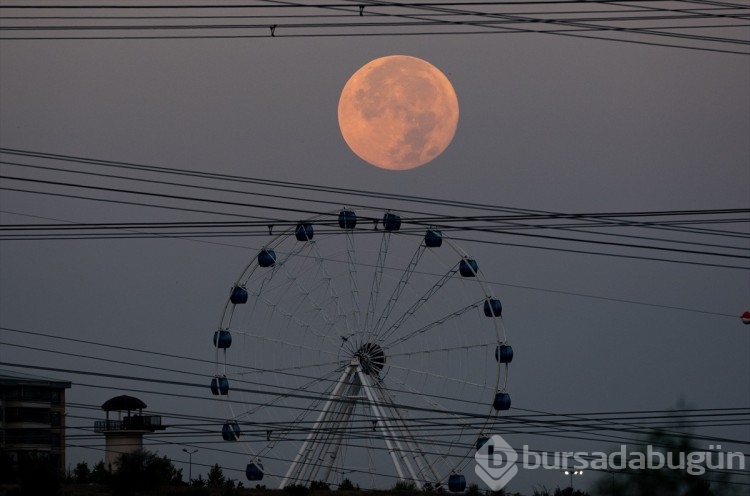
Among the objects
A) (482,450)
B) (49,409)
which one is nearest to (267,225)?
(482,450)

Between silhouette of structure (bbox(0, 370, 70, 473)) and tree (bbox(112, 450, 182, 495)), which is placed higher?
silhouette of structure (bbox(0, 370, 70, 473))

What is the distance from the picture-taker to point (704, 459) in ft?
182

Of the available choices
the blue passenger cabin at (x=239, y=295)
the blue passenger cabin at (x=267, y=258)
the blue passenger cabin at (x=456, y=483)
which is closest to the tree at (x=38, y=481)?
the blue passenger cabin at (x=239, y=295)

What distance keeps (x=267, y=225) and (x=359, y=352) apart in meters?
23.4

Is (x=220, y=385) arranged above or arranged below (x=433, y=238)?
below

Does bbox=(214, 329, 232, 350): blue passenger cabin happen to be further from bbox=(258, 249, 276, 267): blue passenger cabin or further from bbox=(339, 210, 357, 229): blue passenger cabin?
bbox=(339, 210, 357, 229): blue passenger cabin

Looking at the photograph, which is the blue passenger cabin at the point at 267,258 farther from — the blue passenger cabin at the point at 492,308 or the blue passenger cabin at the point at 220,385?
the blue passenger cabin at the point at 492,308

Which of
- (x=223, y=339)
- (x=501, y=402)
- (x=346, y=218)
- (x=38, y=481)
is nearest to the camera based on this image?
(x=38, y=481)

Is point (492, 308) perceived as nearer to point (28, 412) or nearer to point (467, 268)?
point (467, 268)

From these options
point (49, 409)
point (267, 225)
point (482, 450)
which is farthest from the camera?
point (49, 409)

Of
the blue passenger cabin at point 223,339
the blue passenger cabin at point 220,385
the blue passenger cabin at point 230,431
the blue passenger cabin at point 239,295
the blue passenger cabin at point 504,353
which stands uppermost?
the blue passenger cabin at point 239,295

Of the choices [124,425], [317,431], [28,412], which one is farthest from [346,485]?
[28,412]

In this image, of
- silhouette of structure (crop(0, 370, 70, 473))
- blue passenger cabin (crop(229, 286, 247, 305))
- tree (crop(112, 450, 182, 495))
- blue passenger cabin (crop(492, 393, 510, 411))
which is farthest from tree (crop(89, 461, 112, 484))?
silhouette of structure (crop(0, 370, 70, 473))

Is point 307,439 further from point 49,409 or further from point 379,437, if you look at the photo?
point 49,409
